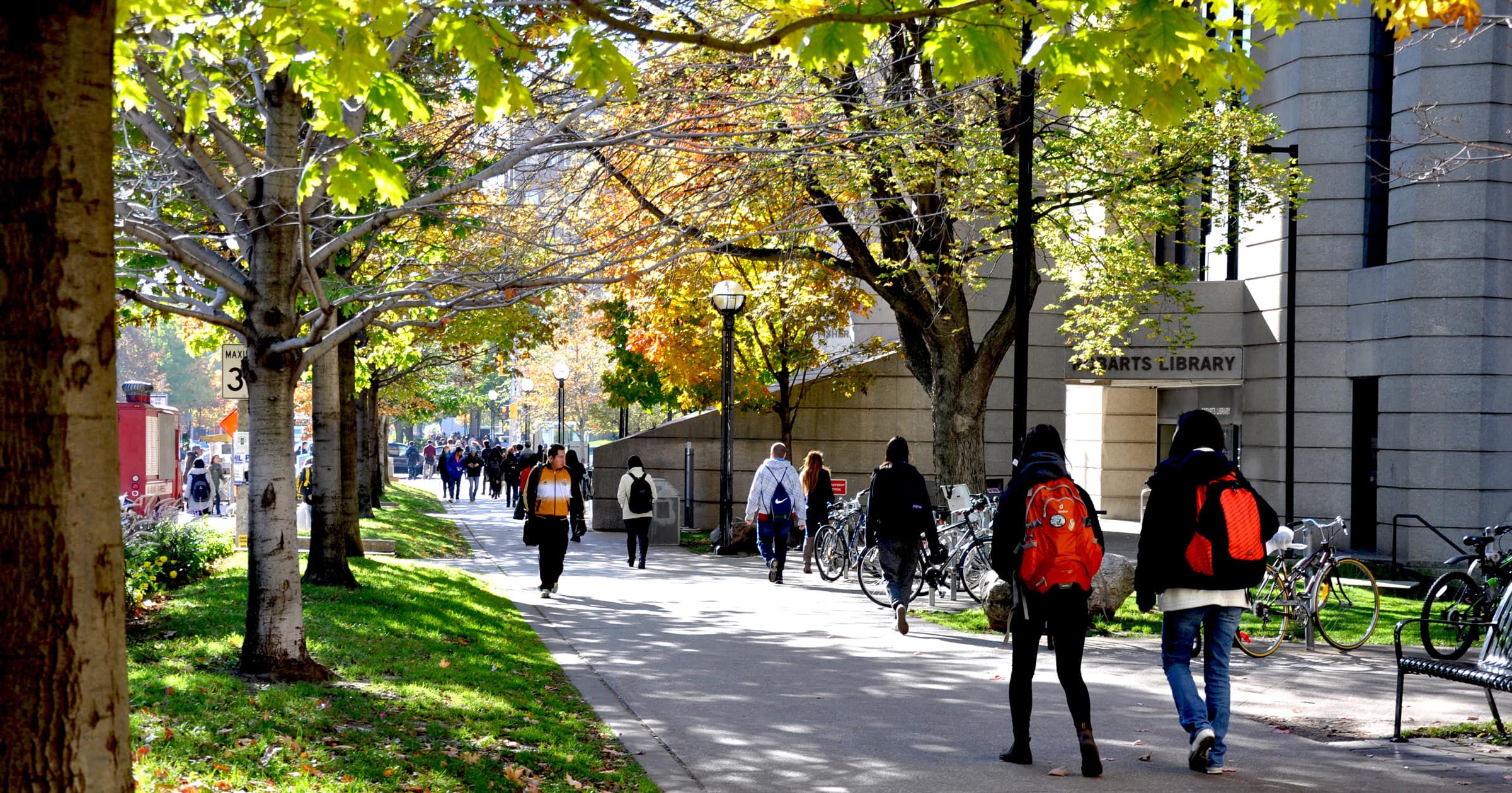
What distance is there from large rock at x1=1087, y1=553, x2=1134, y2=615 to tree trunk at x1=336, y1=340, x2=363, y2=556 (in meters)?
8.88

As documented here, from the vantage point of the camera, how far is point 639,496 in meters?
19.6

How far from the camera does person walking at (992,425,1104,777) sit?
281 inches

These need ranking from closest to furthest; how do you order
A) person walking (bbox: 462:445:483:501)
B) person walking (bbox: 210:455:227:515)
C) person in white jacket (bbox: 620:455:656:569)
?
1. person in white jacket (bbox: 620:455:656:569)
2. person walking (bbox: 210:455:227:515)
3. person walking (bbox: 462:445:483:501)

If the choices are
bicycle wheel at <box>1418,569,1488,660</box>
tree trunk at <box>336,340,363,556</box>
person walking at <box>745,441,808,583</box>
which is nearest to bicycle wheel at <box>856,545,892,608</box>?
person walking at <box>745,441,808,583</box>

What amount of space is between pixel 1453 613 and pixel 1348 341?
1137 centimetres

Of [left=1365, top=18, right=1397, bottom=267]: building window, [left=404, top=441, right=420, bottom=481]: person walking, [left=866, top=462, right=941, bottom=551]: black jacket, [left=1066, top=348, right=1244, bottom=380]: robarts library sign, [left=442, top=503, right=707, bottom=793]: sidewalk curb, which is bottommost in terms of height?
[left=404, top=441, right=420, bottom=481]: person walking

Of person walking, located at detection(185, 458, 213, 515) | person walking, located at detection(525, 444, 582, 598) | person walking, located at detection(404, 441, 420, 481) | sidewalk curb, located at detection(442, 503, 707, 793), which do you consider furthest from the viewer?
person walking, located at detection(404, 441, 420, 481)

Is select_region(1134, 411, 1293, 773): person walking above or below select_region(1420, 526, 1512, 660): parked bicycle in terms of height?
above

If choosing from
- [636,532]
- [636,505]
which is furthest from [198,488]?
[636,505]

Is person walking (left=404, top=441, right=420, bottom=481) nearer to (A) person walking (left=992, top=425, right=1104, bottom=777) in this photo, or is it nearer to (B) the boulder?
(B) the boulder

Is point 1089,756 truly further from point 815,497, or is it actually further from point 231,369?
point 231,369

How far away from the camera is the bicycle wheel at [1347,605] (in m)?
12.3

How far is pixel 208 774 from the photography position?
20.0ft

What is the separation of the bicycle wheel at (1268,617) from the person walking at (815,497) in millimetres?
7000
